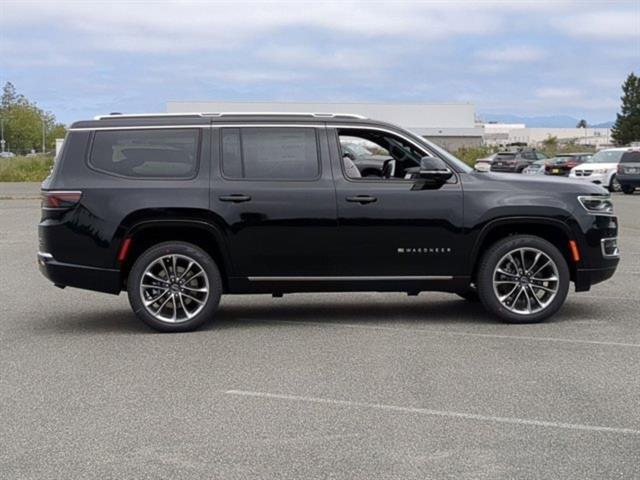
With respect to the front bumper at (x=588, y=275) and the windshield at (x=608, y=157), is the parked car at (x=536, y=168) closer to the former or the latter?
the windshield at (x=608, y=157)

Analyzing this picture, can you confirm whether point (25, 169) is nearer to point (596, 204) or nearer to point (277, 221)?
point (277, 221)

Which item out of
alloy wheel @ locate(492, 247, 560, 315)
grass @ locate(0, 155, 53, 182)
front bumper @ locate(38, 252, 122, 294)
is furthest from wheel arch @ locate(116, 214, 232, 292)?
grass @ locate(0, 155, 53, 182)

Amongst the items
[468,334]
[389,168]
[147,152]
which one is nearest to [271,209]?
[147,152]

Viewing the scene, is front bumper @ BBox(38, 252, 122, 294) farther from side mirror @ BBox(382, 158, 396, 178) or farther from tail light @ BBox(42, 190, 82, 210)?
side mirror @ BBox(382, 158, 396, 178)

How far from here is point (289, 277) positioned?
8.27 meters

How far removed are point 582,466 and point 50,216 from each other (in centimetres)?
531

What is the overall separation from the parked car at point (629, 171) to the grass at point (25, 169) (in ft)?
96.4

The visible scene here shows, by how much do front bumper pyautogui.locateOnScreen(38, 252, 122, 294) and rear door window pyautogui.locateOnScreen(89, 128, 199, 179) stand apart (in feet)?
2.98

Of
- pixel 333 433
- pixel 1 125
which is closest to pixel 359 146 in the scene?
pixel 333 433

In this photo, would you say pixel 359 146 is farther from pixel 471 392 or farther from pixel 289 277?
pixel 471 392

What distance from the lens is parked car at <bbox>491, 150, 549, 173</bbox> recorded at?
48.7m

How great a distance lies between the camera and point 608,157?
35625 millimetres

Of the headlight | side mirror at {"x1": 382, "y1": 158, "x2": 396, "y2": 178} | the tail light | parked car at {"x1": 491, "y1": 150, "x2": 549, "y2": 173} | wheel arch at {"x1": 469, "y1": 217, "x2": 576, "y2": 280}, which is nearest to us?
the tail light

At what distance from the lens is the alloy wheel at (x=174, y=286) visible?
26.9 ft
